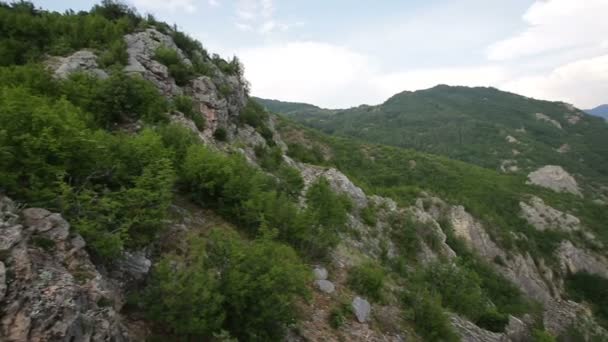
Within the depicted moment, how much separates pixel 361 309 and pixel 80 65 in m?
13.9

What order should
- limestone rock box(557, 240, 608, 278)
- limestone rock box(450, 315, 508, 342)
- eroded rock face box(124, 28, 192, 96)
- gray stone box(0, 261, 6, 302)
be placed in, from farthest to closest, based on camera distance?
limestone rock box(557, 240, 608, 278) → eroded rock face box(124, 28, 192, 96) → limestone rock box(450, 315, 508, 342) → gray stone box(0, 261, 6, 302)

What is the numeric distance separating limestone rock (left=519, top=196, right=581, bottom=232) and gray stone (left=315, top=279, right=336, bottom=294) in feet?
158

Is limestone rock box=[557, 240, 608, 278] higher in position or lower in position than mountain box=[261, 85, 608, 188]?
lower

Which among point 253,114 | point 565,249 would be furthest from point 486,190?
point 253,114

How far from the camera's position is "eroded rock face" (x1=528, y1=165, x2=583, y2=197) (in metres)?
71.1

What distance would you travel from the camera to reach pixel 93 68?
1309 centimetres

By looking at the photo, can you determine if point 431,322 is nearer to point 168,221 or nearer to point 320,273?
point 320,273

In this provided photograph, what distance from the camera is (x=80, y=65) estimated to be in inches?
513

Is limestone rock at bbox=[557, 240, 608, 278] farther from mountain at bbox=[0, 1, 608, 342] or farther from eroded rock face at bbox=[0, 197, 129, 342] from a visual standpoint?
eroded rock face at bbox=[0, 197, 129, 342]

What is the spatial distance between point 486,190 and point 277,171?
48.1 m

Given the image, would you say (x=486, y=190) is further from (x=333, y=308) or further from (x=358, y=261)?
(x=333, y=308)

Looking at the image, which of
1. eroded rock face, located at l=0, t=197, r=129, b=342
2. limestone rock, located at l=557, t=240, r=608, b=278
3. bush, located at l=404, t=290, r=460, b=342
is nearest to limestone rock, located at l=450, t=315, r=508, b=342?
bush, located at l=404, t=290, r=460, b=342

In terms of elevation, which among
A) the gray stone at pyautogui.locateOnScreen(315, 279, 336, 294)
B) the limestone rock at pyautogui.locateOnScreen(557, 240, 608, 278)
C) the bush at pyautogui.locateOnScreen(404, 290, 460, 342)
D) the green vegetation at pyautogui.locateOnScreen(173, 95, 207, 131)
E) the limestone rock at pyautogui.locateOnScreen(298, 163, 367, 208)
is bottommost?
the limestone rock at pyautogui.locateOnScreen(557, 240, 608, 278)

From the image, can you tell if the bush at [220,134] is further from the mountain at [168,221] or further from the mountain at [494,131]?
the mountain at [494,131]
